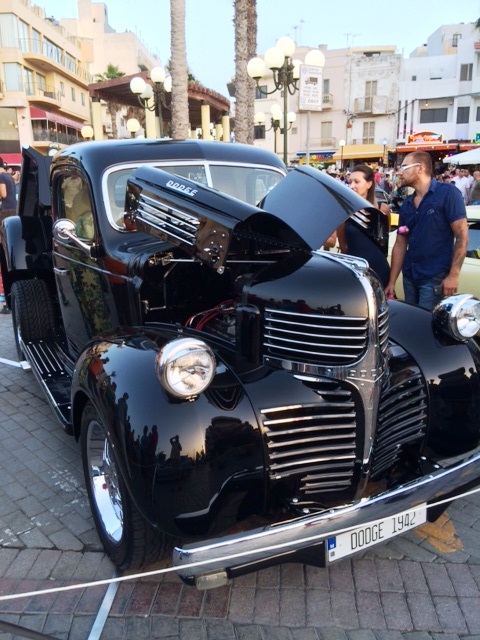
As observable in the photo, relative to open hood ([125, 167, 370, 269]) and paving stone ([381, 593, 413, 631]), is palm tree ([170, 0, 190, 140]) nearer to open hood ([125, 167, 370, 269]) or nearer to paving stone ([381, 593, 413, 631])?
open hood ([125, 167, 370, 269])

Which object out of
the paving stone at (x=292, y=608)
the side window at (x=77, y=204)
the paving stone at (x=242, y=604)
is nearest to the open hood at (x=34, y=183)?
the side window at (x=77, y=204)

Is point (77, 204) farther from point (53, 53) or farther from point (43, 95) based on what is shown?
point (53, 53)

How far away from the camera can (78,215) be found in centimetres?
380

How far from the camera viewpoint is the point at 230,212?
2.41 meters

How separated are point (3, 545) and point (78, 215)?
7.25ft

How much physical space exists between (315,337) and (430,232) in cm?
250

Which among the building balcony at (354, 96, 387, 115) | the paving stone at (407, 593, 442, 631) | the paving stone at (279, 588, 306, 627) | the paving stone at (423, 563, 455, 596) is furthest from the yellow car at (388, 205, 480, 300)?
the building balcony at (354, 96, 387, 115)

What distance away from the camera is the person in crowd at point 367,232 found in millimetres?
3174

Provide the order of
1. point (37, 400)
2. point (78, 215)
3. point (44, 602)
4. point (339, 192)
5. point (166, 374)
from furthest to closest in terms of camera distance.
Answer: point (37, 400) < point (78, 215) < point (339, 192) < point (44, 602) < point (166, 374)

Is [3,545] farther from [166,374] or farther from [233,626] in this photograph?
[166,374]

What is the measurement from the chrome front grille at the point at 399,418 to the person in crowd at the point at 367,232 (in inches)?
39.4

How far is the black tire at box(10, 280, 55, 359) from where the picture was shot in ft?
15.7

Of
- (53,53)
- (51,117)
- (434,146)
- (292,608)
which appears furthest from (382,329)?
(53,53)

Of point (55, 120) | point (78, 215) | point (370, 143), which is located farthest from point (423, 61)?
point (78, 215)
